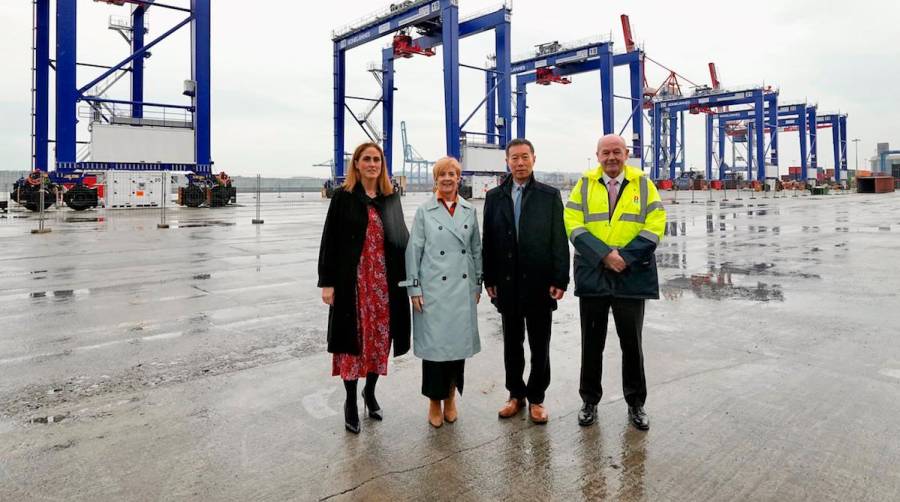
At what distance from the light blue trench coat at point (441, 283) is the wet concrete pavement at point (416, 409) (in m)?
0.45

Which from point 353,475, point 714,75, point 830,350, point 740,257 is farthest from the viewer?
point 714,75

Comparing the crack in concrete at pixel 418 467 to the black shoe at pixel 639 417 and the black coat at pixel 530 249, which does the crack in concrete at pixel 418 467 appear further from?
the black coat at pixel 530 249

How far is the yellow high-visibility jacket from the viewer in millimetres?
3494

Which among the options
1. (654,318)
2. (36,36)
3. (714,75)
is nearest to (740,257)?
(654,318)

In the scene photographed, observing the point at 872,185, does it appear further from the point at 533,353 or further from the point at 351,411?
the point at 351,411

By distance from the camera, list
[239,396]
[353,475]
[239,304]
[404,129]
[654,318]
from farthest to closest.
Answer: [404,129]
[239,304]
[654,318]
[239,396]
[353,475]

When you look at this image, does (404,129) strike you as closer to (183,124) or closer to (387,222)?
(183,124)

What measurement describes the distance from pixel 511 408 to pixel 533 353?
0.36 m

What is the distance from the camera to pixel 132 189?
1133 inches

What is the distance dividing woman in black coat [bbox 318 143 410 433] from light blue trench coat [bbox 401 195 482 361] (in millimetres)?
113

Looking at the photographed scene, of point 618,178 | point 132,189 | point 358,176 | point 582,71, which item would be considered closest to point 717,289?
point 618,178

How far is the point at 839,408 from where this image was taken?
355 centimetres

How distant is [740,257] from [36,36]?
1355 inches

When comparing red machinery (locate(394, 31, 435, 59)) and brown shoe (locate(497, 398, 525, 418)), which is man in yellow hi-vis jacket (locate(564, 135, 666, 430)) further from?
red machinery (locate(394, 31, 435, 59))
